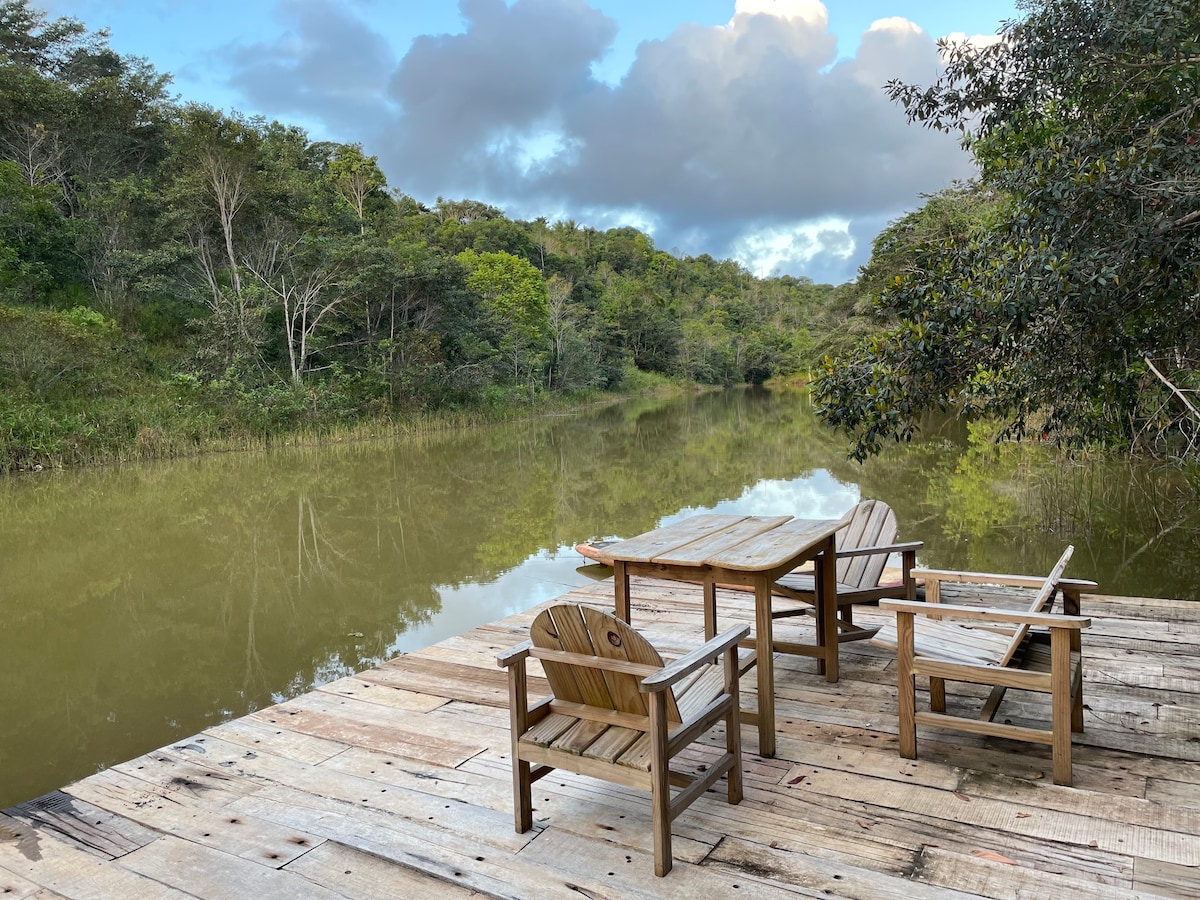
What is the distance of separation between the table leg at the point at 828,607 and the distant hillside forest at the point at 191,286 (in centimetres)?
1552

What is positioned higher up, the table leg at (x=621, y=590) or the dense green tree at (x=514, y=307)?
the dense green tree at (x=514, y=307)

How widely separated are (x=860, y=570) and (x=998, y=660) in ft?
4.61

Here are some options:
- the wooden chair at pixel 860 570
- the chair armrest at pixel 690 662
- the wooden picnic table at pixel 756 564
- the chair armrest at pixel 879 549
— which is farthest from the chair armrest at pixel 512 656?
the chair armrest at pixel 879 549

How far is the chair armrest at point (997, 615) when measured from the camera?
2.26 metres

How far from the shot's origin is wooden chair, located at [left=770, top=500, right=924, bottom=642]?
142 inches

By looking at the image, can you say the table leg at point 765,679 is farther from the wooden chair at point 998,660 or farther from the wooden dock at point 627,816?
the wooden chair at point 998,660

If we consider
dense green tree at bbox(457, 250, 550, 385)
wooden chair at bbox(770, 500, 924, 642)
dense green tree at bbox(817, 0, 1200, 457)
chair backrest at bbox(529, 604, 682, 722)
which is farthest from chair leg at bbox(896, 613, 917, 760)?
dense green tree at bbox(457, 250, 550, 385)

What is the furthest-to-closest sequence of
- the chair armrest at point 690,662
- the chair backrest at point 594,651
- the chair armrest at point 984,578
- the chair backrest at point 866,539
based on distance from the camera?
the chair backrest at point 866,539 → the chair armrest at point 984,578 → the chair backrest at point 594,651 → the chair armrest at point 690,662

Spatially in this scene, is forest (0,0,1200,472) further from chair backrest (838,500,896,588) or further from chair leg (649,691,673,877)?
chair leg (649,691,673,877)

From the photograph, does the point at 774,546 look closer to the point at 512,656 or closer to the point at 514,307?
the point at 512,656

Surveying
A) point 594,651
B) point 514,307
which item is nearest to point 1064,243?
point 594,651

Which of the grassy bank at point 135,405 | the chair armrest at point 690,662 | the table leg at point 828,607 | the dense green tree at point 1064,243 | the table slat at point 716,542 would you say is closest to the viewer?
the chair armrest at point 690,662

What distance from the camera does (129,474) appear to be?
46.9ft

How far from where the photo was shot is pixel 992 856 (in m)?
2.00
